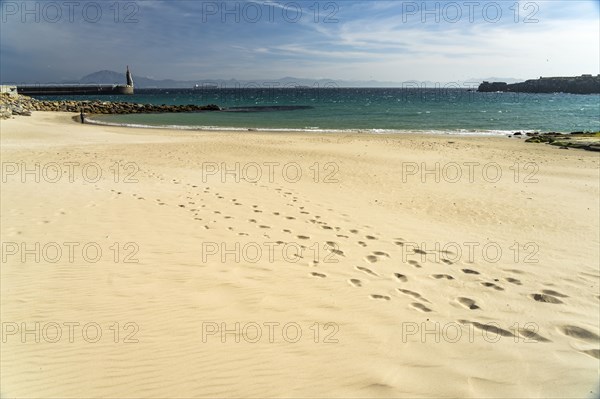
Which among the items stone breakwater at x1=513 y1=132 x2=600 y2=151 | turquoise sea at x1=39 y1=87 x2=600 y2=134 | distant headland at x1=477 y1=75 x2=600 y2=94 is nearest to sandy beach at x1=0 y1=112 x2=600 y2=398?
stone breakwater at x1=513 y1=132 x2=600 y2=151

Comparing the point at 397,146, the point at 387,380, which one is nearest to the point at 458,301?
the point at 387,380

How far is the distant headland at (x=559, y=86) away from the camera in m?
153

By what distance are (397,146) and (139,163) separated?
1388 cm

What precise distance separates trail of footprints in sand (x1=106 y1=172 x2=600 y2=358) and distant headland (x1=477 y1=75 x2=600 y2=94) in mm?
195348

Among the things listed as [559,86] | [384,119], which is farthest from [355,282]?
[559,86]

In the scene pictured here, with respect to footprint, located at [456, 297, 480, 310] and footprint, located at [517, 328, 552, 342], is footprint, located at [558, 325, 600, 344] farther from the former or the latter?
footprint, located at [456, 297, 480, 310]

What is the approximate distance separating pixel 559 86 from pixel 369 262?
209m

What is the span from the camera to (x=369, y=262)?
584 centimetres

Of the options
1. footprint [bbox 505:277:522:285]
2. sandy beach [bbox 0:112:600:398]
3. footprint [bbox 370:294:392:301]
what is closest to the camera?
sandy beach [bbox 0:112:600:398]

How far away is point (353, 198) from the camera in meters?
9.89

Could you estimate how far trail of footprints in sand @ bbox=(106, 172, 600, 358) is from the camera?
167 inches

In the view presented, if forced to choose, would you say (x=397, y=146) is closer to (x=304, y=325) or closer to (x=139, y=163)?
(x=139, y=163)

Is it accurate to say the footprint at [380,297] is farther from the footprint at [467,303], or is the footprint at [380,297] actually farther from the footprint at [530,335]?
the footprint at [530,335]

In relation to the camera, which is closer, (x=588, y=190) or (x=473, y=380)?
(x=473, y=380)
